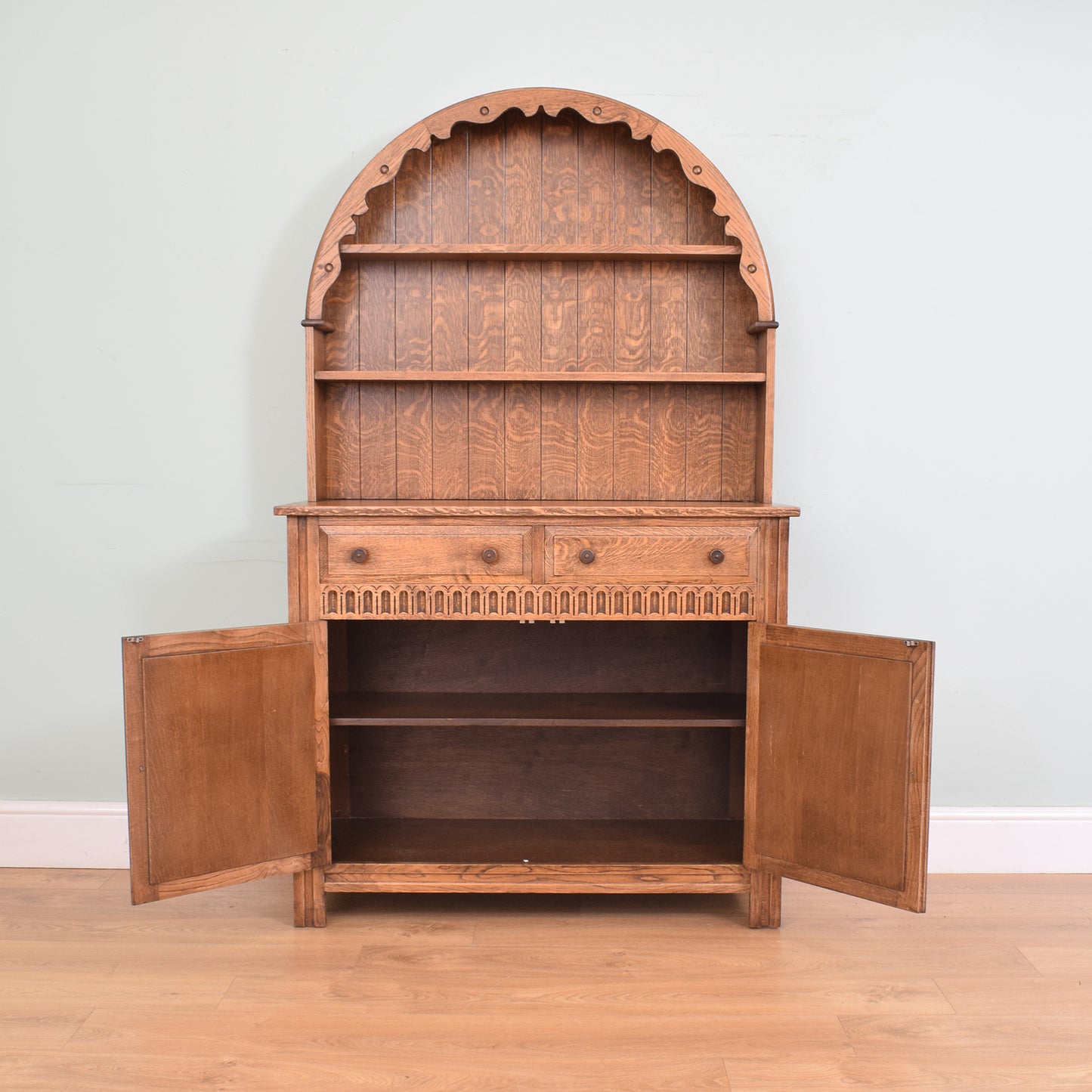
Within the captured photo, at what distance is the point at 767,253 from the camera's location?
2758mm

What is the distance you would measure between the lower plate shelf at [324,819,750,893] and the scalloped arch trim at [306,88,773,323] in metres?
1.47

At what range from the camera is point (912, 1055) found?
1.85 metres

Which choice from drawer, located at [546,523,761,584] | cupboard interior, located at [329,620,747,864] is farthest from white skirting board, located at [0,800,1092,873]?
drawer, located at [546,523,761,584]

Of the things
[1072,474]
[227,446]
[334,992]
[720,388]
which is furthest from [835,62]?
[334,992]

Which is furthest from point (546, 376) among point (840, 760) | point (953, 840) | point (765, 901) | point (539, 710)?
point (953, 840)

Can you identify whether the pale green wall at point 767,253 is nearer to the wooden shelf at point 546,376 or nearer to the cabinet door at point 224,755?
the wooden shelf at point 546,376

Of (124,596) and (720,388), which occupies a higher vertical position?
(720,388)

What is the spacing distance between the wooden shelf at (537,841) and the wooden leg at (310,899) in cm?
5

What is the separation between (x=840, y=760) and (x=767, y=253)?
4.88 ft

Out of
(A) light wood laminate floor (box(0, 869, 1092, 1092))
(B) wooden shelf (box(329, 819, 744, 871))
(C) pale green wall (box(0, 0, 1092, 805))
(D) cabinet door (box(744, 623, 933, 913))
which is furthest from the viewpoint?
(C) pale green wall (box(0, 0, 1092, 805))

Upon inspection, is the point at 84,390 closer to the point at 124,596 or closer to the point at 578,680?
the point at 124,596

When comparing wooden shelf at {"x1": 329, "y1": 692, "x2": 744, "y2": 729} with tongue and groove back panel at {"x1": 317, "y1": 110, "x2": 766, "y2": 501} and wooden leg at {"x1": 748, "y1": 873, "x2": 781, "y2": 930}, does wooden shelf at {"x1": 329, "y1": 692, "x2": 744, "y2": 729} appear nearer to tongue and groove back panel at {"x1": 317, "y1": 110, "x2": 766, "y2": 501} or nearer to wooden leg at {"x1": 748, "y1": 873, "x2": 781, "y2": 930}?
wooden leg at {"x1": 748, "y1": 873, "x2": 781, "y2": 930}

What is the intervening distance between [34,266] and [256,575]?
3.70 feet

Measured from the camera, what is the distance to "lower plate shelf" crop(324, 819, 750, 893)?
94.7 inches
